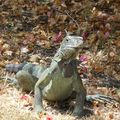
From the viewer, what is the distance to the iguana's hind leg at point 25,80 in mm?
6312

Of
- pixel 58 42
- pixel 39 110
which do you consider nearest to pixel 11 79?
pixel 39 110

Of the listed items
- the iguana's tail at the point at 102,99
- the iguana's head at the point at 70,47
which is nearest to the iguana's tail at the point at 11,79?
the iguana's tail at the point at 102,99

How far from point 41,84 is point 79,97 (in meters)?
0.49

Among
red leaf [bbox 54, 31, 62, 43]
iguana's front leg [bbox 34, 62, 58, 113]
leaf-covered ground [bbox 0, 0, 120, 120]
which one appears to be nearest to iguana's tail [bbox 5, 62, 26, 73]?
leaf-covered ground [bbox 0, 0, 120, 120]

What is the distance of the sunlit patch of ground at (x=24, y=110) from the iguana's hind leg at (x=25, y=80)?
0.34 ft

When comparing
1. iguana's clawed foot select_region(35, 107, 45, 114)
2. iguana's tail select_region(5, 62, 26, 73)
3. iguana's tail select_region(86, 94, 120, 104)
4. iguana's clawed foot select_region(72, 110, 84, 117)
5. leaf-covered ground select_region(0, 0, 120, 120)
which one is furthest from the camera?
iguana's tail select_region(5, 62, 26, 73)

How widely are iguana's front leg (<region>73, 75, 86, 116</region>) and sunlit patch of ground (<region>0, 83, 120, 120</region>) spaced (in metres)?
0.10

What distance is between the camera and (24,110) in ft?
19.5

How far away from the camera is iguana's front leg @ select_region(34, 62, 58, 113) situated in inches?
234

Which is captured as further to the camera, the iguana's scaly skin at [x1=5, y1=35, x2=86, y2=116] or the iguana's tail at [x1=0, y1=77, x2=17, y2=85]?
the iguana's tail at [x1=0, y1=77, x2=17, y2=85]

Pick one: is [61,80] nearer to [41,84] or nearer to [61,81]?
[61,81]

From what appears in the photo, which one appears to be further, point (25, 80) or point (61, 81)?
point (25, 80)

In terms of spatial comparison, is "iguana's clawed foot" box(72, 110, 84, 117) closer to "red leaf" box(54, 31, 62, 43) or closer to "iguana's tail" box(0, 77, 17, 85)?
"iguana's tail" box(0, 77, 17, 85)

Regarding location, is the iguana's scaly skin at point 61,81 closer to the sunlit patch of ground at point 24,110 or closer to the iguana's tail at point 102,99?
the sunlit patch of ground at point 24,110
